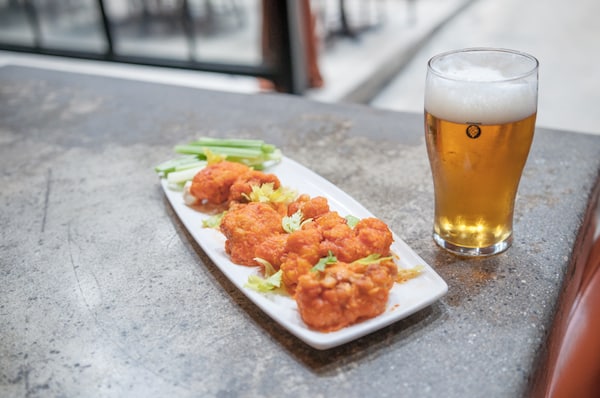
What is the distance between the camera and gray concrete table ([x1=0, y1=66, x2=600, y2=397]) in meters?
0.72

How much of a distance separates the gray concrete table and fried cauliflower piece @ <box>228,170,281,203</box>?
0.11m

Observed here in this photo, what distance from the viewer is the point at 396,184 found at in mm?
1165

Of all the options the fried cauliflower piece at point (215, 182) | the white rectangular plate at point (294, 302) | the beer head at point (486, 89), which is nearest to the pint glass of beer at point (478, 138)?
the beer head at point (486, 89)

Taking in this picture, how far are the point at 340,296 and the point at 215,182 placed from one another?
395 millimetres

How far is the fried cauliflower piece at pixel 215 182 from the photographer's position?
1.03 meters

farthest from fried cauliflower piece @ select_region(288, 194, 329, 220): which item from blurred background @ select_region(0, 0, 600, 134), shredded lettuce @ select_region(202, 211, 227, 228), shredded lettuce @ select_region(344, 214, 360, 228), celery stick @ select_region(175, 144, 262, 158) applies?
blurred background @ select_region(0, 0, 600, 134)

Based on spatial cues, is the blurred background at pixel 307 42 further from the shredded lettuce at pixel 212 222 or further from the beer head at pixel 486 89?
the beer head at pixel 486 89

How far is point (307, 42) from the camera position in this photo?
11.8 feet

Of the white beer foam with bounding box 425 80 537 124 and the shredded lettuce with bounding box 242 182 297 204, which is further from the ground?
the white beer foam with bounding box 425 80 537 124

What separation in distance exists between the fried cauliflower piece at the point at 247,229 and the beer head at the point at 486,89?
0.94 ft

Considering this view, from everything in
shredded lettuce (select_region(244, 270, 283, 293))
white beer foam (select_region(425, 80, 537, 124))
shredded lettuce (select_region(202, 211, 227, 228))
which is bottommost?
shredded lettuce (select_region(202, 211, 227, 228))

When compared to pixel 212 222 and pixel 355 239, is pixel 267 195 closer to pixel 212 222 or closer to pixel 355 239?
pixel 212 222

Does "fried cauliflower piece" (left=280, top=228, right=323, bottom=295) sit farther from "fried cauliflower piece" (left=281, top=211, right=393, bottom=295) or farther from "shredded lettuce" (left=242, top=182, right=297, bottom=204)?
"shredded lettuce" (left=242, top=182, right=297, bottom=204)

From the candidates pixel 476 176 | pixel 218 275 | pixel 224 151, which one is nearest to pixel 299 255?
pixel 218 275
